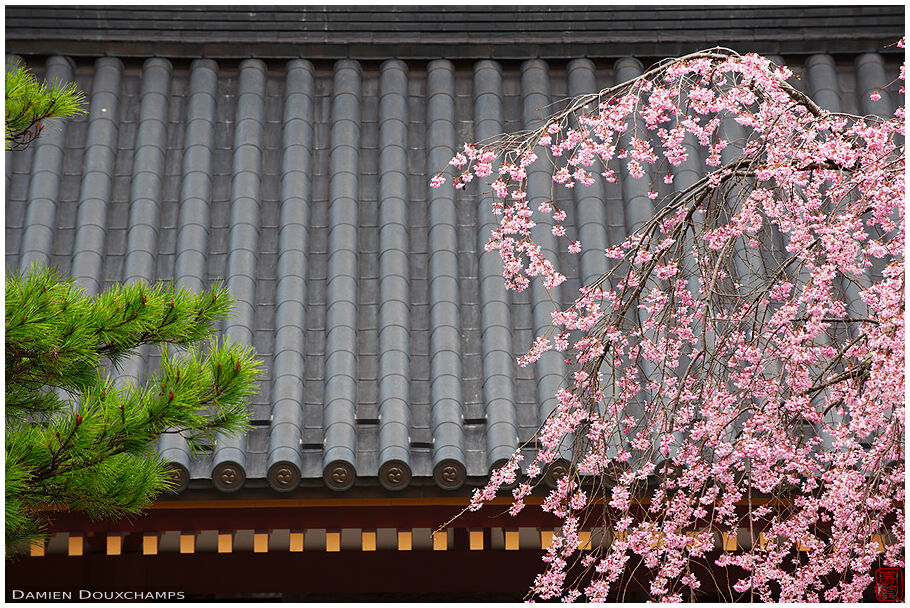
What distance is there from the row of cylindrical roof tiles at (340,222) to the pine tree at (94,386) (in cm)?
84

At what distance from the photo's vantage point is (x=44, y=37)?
5.01 meters

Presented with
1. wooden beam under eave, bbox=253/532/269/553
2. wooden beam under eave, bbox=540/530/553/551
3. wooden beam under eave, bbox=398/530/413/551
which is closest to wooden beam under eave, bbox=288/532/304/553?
wooden beam under eave, bbox=253/532/269/553

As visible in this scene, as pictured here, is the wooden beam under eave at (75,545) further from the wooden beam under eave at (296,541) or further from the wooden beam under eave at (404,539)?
the wooden beam under eave at (404,539)

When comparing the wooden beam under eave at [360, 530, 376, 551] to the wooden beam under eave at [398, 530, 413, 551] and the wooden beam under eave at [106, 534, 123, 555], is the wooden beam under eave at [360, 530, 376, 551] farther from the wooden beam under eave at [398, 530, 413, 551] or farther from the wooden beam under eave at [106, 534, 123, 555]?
the wooden beam under eave at [106, 534, 123, 555]

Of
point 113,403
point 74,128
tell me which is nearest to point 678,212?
point 113,403

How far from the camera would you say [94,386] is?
2619 millimetres

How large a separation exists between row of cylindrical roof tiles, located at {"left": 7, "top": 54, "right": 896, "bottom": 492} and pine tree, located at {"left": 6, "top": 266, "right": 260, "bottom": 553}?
0.84 metres

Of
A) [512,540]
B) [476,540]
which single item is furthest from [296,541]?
[512,540]

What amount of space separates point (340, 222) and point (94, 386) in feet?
6.65

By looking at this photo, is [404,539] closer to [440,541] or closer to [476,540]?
[440,541]

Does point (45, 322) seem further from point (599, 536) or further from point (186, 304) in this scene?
point (599, 536)

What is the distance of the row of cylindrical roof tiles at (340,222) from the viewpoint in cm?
365

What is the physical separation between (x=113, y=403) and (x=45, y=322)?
0.87 ft

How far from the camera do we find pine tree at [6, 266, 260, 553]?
234 cm
